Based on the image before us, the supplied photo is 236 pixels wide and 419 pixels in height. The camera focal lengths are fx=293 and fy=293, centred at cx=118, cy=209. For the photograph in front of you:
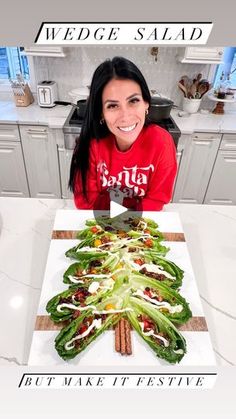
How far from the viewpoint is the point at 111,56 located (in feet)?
7.08

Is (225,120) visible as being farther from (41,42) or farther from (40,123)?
(41,42)

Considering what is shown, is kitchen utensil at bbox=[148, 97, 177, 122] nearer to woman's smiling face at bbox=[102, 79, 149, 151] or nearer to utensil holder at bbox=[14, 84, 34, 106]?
woman's smiling face at bbox=[102, 79, 149, 151]

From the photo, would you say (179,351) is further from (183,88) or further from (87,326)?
(183,88)

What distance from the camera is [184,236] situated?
0.91m

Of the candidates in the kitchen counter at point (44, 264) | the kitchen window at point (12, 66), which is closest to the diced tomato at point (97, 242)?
the kitchen counter at point (44, 264)

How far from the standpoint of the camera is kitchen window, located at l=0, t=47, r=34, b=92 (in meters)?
2.22

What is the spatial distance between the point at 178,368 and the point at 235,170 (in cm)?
181

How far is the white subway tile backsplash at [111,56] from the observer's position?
2088 millimetres

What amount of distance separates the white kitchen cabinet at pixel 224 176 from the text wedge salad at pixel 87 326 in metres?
1.63

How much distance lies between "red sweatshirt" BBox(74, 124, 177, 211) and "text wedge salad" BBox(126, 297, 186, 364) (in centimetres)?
50

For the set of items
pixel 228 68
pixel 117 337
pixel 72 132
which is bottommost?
pixel 72 132

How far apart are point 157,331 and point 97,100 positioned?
672mm

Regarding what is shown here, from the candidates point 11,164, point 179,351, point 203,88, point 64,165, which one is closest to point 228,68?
point 203,88
